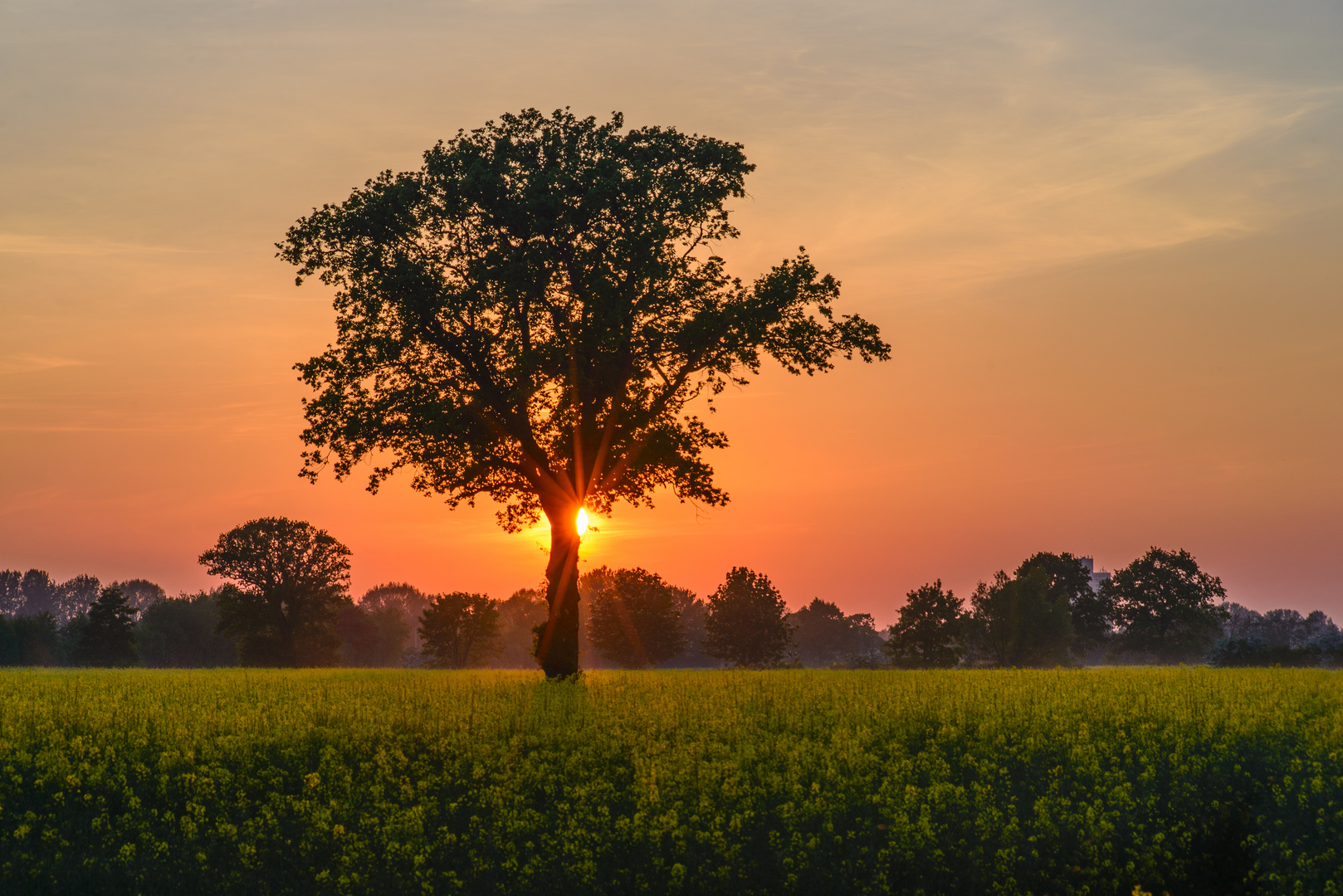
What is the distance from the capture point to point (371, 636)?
459ft

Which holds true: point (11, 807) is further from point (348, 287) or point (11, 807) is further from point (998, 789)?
point (348, 287)

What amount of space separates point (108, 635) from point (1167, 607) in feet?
374

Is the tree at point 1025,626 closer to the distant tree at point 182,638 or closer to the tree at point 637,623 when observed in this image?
the tree at point 637,623

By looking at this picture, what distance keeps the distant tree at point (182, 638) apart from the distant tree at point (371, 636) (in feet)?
48.1

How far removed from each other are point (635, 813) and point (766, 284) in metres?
19.9

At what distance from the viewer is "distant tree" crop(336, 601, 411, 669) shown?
13575 cm

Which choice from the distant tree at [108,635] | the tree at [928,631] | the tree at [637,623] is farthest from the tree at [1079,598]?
the distant tree at [108,635]

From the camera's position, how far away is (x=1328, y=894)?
14.0 metres

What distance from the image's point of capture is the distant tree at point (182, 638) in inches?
4688

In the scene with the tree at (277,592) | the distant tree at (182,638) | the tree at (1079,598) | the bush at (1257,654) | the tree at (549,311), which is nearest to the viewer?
the tree at (549,311)

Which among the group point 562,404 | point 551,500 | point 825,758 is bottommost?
point 825,758

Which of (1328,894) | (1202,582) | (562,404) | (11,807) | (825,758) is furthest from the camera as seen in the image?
(1202,582)

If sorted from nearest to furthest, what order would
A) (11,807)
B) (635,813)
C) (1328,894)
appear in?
(1328,894), (635,813), (11,807)

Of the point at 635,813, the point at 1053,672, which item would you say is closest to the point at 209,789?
the point at 635,813
